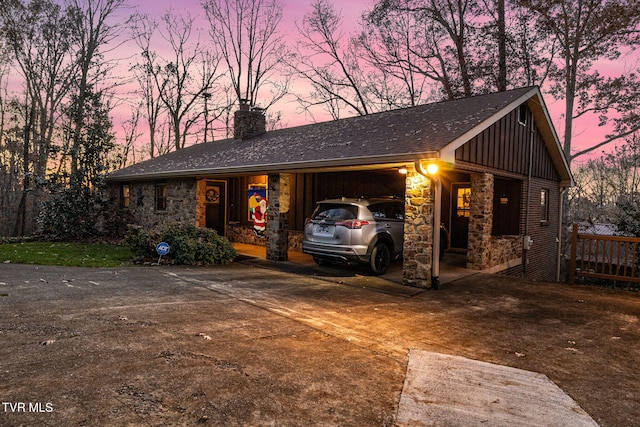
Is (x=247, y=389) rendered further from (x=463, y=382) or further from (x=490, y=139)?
(x=490, y=139)

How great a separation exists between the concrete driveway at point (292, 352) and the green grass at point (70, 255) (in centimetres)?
231

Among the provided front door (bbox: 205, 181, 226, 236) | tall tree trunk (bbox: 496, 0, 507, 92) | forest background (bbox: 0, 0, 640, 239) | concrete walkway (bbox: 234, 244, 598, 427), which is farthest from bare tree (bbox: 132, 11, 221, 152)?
concrete walkway (bbox: 234, 244, 598, 427)

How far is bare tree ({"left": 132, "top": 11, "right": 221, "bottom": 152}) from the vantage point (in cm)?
2614

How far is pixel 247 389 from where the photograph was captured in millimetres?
3189

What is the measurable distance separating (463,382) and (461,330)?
178cm

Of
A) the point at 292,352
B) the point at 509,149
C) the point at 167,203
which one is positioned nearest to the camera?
the point at 292,352

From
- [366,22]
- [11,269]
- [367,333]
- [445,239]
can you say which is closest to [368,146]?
[445,239]

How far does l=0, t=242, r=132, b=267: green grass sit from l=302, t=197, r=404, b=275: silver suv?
16.2 feet

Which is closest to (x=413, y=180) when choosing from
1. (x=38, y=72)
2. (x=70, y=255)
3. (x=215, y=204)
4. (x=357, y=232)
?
(x=357, y=232)

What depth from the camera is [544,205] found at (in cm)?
1316

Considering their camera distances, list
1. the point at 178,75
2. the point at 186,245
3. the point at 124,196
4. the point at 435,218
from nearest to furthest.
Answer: the point at 435,218
the point at 186,245
the point at 124,196
the point at 178,75

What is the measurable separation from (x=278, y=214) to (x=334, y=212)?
2.43m

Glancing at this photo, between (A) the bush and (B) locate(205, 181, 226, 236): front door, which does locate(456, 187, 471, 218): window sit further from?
(B) locate(205, 181, 226, 236): front door

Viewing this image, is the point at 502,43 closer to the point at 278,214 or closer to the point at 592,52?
the point at 592,52
